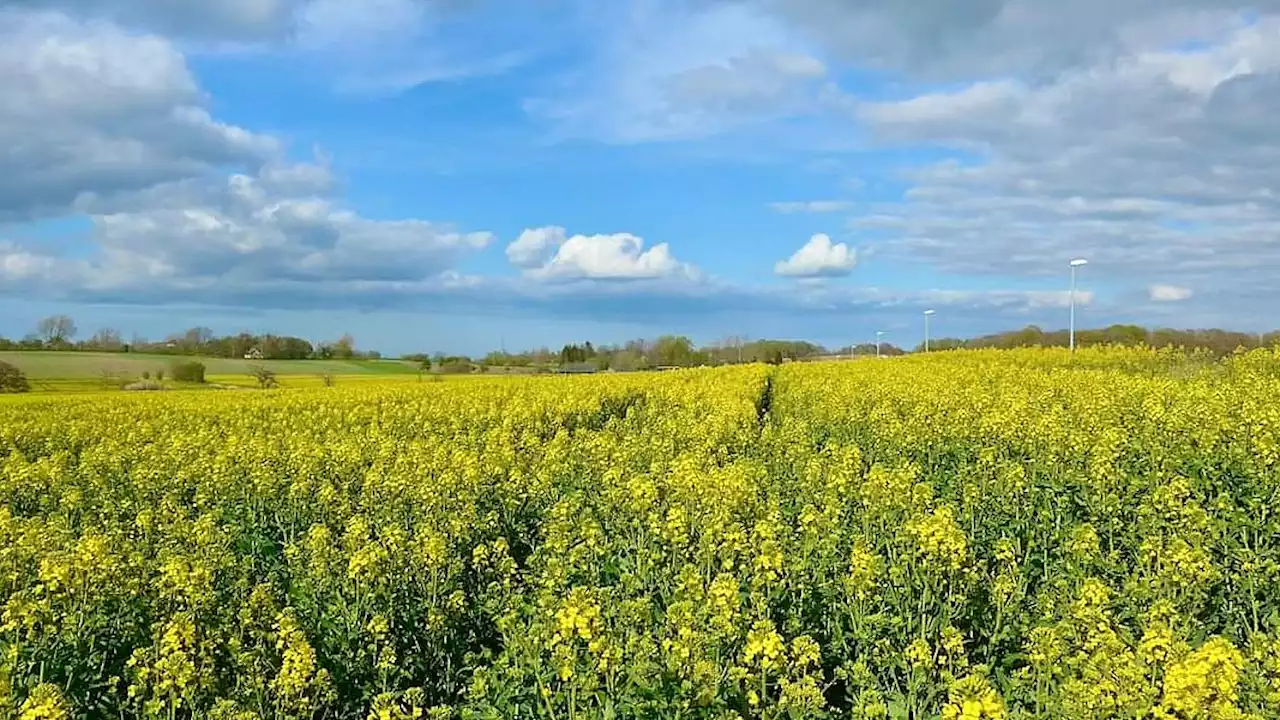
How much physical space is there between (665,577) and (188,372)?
4990 centimetres

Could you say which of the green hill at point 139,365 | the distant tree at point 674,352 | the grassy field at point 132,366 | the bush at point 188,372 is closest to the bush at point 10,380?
the grassy field at point 132,366

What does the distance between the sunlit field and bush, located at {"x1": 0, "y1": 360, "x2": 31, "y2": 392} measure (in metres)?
28.2

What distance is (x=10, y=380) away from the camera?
38625mm

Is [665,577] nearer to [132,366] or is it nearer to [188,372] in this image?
[188,372]

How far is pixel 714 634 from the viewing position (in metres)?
5.73

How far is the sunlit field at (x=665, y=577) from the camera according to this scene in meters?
5.43

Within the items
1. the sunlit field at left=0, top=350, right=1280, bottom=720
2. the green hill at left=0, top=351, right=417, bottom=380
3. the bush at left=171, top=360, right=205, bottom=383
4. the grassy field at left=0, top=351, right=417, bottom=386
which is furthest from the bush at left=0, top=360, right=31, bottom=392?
the sunlit field at left=0, top=350, right=1280, bottom=720

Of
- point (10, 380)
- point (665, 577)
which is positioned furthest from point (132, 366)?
point (665, 577)

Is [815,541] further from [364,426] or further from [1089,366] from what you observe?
[1089,366]

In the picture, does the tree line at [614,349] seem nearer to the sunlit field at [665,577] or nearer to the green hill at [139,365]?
the green hill at [139,365]

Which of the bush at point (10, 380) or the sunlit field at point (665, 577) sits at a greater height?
the bush at point (10, 380)

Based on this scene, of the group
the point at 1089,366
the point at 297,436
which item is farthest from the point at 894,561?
the point at 1089,366

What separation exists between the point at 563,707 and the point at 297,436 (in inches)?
465

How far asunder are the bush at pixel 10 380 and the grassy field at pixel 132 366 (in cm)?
486
